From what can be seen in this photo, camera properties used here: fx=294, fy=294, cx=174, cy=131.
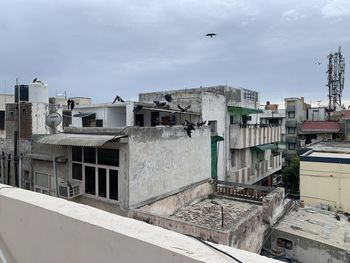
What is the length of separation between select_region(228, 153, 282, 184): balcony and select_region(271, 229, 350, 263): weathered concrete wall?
8200 millimetres

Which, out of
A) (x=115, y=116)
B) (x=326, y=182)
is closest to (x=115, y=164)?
(x=115, y=116)

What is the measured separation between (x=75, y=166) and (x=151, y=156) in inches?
125

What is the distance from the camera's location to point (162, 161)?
11297mm

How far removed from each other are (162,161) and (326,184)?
1136 cm

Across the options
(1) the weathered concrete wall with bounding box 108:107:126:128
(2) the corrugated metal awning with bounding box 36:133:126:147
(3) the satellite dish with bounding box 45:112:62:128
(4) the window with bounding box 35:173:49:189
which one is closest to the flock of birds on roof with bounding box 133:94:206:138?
(1) the weathered concrete wall with bounding box 108:107:126:128

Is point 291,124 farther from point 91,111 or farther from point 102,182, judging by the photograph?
point 102,182

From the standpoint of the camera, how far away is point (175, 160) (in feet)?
39.7

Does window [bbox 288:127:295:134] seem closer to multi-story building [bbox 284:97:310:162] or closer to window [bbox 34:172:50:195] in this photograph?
Answer: multi-story building [bbox 284:97:310:162]

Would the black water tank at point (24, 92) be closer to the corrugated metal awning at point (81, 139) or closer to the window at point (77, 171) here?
the corrugated metal awning at point (81, 139)

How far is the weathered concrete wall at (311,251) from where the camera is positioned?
1016cm

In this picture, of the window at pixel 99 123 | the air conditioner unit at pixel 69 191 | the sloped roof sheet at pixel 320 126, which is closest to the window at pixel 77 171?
the air conditioner unit at pixel 69 191

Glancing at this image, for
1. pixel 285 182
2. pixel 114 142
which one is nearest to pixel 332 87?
pixel 285 182

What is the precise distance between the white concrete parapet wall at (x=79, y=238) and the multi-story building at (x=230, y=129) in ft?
43.9

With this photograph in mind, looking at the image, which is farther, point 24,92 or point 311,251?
point 24,92
